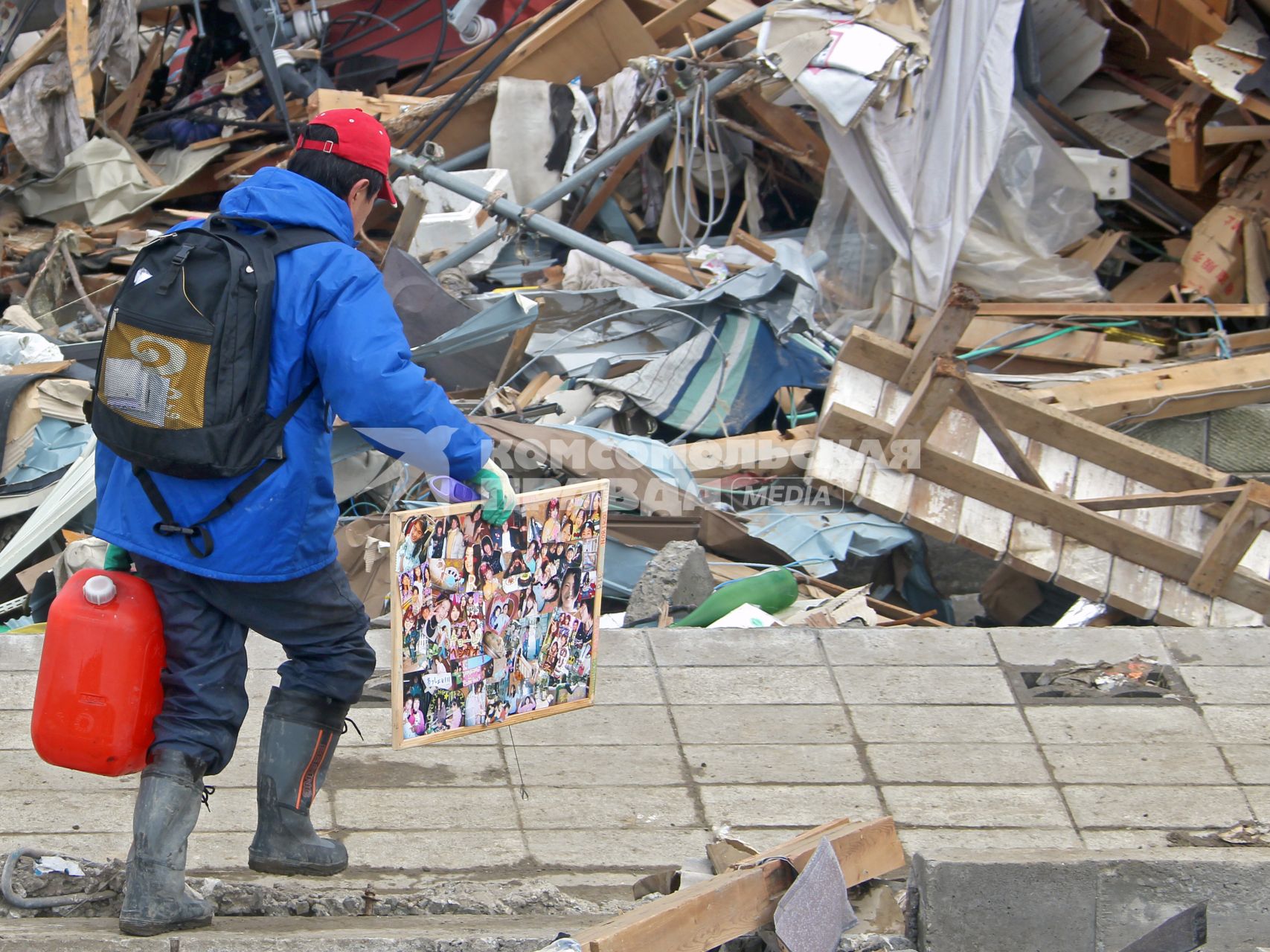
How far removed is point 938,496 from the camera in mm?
5891

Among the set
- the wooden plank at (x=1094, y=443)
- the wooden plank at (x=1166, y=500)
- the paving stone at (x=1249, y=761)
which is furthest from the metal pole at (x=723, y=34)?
the paving stone at (x=1249, y=761)

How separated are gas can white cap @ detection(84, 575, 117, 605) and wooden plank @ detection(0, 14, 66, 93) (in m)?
7.98

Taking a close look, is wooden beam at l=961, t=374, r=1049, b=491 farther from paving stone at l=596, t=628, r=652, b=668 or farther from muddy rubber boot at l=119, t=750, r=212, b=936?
muddy rubber boot at l=119, t=750, r=212, b=936

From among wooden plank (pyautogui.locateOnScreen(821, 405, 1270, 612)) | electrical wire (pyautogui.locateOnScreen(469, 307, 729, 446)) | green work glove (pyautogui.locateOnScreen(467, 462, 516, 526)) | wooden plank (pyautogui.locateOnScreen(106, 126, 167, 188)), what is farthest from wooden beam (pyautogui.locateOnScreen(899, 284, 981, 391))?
wooden plank (pyautogui.locateOnScreen(106, 126, 167, 188))

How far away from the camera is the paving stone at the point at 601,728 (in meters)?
4.21

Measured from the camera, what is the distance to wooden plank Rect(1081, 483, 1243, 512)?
564 centimetres

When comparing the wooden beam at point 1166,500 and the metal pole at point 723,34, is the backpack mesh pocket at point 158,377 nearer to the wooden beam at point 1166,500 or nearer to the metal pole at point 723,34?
the wooden beam at point 1166,500

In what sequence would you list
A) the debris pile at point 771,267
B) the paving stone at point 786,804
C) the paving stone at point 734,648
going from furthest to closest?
1. the debris pile at point 771,267
2. the paving stone at point 734,648
3. the paving stone at point 786,804

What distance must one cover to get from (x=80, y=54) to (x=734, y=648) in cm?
717

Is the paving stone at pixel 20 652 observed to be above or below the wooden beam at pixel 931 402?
below

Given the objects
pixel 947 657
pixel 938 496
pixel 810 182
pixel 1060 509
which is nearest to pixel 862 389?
pixel 938 496

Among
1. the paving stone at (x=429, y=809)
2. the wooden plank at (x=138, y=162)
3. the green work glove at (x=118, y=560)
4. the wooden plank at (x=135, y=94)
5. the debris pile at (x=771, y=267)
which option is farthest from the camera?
the wooden plank at (x=135, y=94)

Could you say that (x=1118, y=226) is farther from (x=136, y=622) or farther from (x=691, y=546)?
(x=136, y=622)

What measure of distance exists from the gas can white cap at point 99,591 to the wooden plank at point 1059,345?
5.96 meters
